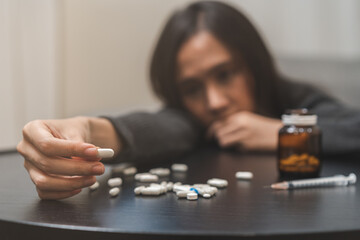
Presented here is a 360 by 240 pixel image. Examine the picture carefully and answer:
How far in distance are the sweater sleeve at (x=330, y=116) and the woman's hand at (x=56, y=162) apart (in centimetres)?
75

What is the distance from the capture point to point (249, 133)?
1.22m

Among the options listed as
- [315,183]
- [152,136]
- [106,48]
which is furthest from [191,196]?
[106,48]

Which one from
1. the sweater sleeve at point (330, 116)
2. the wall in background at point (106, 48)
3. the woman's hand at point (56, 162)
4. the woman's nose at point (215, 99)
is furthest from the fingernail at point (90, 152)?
the wall in background at point (106, 48)

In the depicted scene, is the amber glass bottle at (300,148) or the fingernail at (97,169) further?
the amber glass bottle at (300,148)

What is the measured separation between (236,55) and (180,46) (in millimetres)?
216

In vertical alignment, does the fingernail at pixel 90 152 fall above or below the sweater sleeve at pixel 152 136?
above

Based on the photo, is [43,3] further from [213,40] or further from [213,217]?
[213,217]

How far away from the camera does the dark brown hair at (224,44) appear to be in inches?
58.4

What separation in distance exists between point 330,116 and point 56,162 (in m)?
1.01

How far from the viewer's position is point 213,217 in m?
0.46

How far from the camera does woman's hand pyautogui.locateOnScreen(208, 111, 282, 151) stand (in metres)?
1.20

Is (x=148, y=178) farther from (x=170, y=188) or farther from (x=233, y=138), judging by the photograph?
(x=233, y=138)

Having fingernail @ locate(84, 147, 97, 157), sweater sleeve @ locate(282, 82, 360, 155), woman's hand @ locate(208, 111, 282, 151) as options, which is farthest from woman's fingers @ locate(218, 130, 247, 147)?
fingernail @ locate(84, 147, 97, 157)

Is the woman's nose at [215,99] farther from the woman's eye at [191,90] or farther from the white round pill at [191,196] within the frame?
the white round pill at [191,196]
